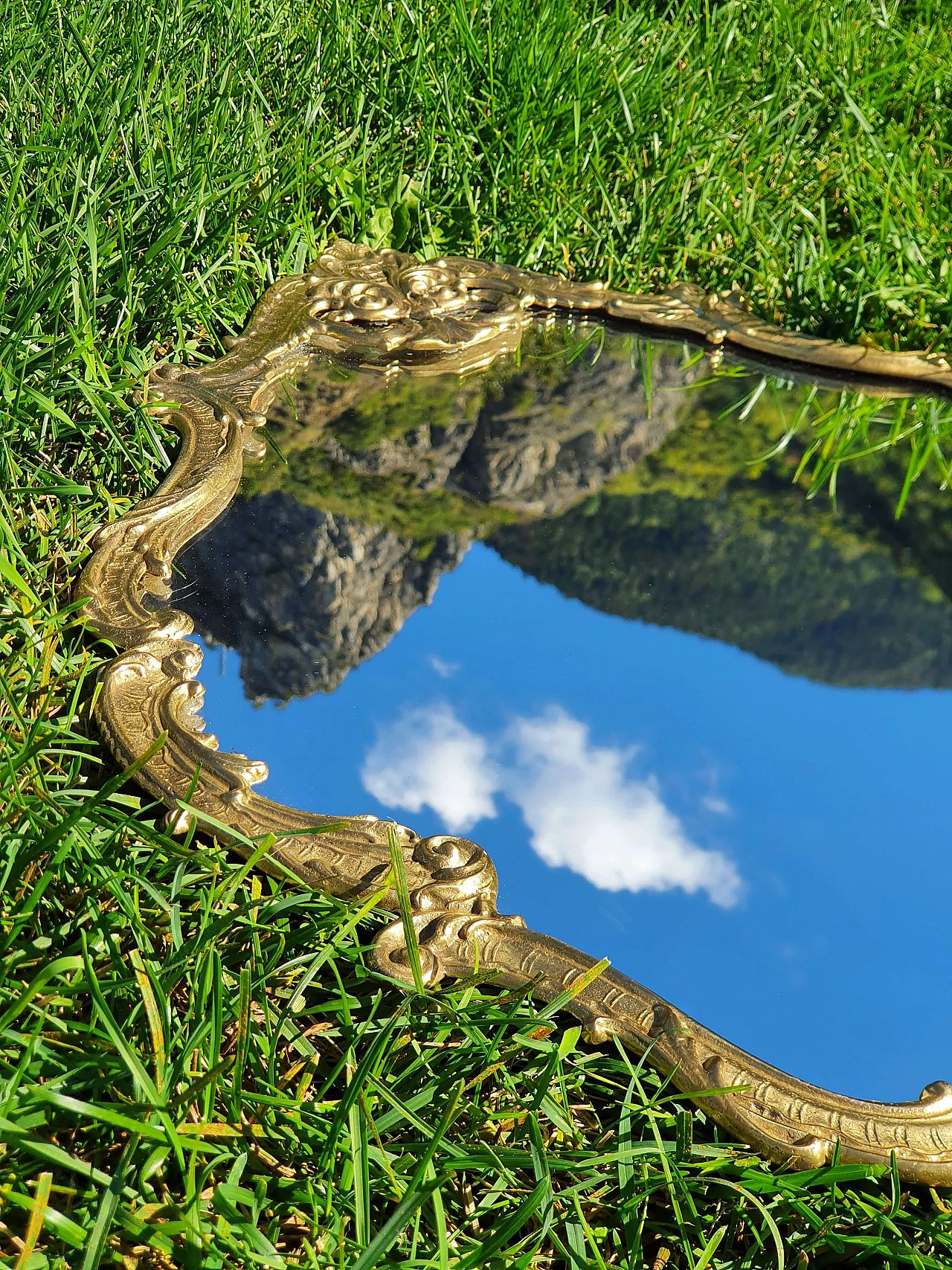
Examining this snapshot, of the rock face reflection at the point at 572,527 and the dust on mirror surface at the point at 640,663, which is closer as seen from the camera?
the dust on mirror surface at the point at 640,663

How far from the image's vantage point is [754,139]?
2.66 meters

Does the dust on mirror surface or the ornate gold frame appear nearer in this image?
the ornate gold frame

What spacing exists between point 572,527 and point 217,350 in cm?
81

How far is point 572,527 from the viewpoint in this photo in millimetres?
1765

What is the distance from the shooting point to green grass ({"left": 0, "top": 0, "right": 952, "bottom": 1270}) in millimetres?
980

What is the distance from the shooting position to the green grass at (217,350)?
0.98 meters

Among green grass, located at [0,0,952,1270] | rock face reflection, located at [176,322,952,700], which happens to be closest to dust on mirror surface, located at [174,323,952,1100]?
rock face reflection, located at [176,322,952,700]

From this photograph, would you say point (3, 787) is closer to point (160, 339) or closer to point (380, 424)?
point (380, 424)

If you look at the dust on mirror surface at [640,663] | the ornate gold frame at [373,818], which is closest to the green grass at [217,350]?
the ornate gold frame at [373,818]

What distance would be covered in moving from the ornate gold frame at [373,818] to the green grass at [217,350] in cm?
4

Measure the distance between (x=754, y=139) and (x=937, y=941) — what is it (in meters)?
2.07

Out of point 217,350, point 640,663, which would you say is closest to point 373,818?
point 640,663

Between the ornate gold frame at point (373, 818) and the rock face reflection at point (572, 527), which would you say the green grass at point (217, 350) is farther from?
the rock face reflection at point (572, 527)

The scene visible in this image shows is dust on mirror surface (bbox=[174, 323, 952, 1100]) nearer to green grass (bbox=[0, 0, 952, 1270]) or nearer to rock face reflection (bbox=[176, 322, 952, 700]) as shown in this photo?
rock face reflection (bbox=[176, 322, 952, 700])
